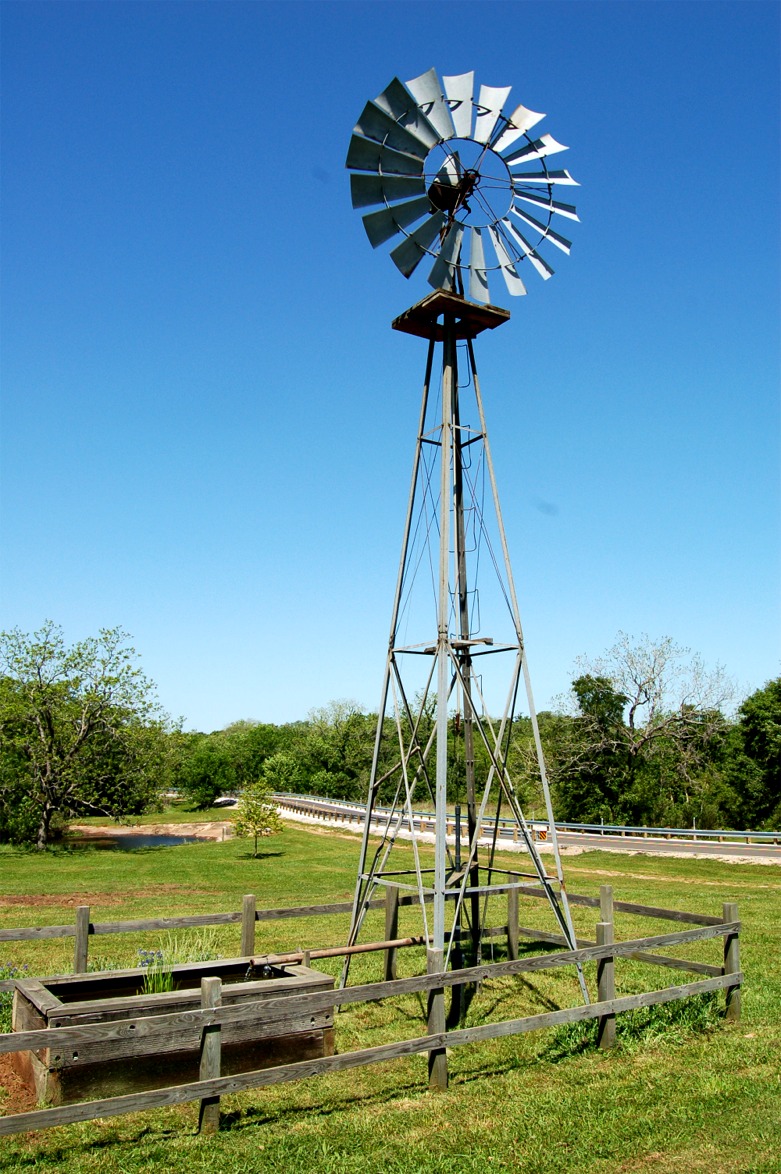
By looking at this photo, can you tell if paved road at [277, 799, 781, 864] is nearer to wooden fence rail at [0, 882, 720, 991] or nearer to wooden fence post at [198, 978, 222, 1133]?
wooden fence rail at [0, 882, 720, 991]

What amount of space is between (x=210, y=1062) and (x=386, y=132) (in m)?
10.2

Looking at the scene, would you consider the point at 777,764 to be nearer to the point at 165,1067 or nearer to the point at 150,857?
the point at 150,857

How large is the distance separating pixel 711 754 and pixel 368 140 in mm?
44796

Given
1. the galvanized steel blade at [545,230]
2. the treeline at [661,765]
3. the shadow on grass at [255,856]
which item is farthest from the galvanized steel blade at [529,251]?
the treeline at [661,765]

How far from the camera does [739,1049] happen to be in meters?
8.55

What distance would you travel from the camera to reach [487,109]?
11070 mm

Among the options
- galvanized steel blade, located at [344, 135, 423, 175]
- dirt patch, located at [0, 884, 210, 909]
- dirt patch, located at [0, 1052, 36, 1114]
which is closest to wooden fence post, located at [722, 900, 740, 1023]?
dirt patch, located at [0, 1052, 36, 1114]

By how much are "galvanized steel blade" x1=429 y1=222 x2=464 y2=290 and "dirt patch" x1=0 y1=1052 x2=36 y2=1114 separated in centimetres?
958

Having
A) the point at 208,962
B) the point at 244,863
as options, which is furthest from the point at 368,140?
the point at 244,863

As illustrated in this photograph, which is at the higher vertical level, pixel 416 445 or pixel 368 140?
pixel 368 140

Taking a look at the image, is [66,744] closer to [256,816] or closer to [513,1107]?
[256,816]

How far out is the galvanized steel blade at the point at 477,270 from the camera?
36.9ft

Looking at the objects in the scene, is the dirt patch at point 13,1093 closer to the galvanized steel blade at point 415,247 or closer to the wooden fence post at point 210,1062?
the wooden fence post at point 210,1062

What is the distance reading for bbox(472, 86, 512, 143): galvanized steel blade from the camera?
11031 millimetres
